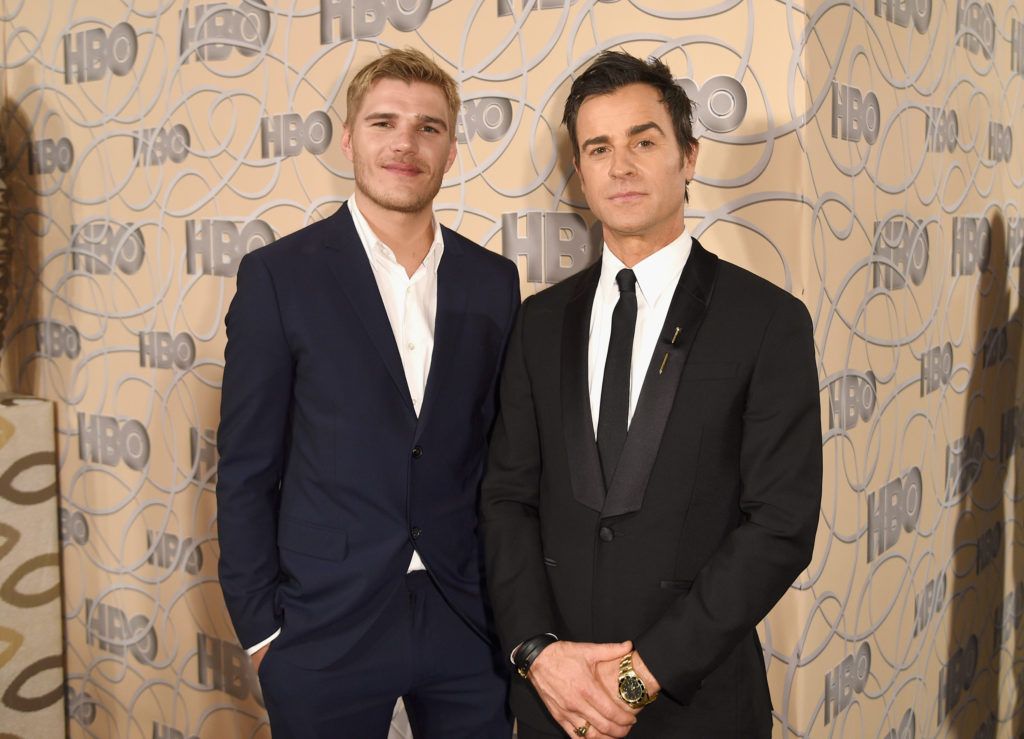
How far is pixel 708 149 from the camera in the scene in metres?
1.76

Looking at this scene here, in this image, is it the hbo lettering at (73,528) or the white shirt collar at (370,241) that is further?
the hbo lettering at (73,528)

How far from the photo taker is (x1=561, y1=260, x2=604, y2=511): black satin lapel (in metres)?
1.44

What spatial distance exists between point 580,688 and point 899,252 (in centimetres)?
126

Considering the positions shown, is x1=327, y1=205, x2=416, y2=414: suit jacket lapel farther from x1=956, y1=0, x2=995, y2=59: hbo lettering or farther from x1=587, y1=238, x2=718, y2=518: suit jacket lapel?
x1=956, y1=0, x2=995, y2=59: hbo lettering

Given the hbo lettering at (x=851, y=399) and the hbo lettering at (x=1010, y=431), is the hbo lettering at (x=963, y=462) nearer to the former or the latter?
the hbo lettering at (x=1010, y=431)

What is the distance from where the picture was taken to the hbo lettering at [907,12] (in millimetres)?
1951

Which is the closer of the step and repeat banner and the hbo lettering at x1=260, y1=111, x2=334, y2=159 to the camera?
the step and repeat banner

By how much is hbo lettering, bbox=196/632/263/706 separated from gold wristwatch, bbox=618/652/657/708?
1.53m

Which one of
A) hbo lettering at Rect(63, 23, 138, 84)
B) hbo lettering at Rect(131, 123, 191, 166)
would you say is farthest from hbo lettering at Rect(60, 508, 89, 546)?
hbo lettering at Rect(63, 23, 138, 84)

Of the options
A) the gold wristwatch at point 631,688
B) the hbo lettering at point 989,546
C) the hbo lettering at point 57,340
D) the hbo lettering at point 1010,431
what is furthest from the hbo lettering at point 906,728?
the hbo lettering at point 57,340

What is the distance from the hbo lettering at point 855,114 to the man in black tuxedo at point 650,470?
43 centimetres

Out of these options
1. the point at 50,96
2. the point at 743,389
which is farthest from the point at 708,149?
the point at 50,96

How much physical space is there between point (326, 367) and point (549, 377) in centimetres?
40

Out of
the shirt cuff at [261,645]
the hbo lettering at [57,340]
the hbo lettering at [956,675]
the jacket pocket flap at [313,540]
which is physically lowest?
the hbo lettering at [956,675]
